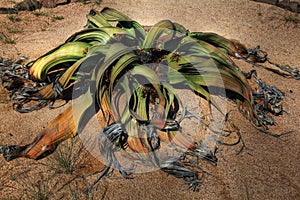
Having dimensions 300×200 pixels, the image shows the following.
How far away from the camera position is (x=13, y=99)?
8.51 ft

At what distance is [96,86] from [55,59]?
535 mm

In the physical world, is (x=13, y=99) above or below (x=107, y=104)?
below

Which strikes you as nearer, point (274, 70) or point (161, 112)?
point (161, 112)

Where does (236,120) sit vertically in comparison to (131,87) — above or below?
below

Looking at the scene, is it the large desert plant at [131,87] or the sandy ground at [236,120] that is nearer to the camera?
the sandy ground at [236,120]

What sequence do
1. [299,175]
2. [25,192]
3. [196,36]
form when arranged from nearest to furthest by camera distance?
[25,192] < [299,175] < [196,36]

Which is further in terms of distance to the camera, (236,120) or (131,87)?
(236,120)

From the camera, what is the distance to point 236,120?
2529 millimetres

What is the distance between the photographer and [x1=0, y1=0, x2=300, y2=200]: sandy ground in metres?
2.04

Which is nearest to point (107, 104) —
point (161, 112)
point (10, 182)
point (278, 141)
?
point (161, 112)

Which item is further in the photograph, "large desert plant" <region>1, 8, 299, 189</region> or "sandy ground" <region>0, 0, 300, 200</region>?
"large desert plant" <region>1, 8, 299, 189</region>

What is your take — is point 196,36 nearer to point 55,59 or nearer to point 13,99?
point 55,59

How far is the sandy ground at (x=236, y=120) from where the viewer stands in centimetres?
204

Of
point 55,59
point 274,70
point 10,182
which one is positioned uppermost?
point 55,59
